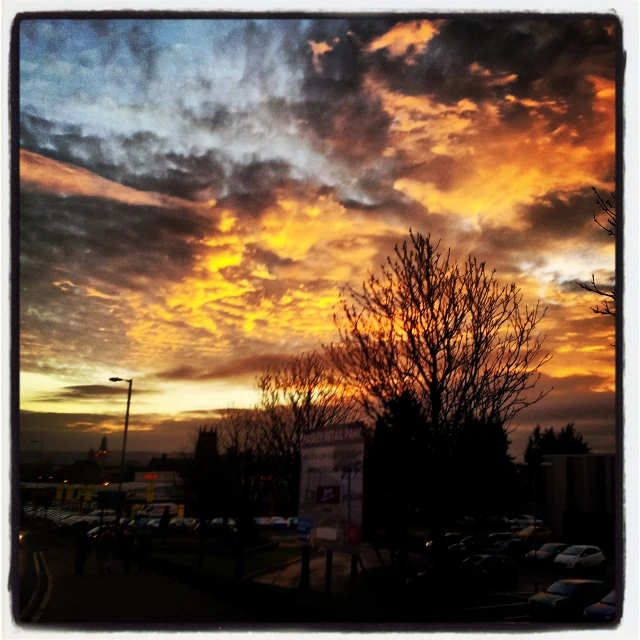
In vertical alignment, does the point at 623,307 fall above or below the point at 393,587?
above

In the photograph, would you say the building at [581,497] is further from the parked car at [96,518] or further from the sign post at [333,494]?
the parked car at [96,518]

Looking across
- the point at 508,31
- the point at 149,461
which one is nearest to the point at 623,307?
the point at 508,31

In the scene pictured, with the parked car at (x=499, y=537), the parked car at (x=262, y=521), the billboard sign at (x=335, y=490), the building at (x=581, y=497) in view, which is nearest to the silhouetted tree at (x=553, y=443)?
the building at (x=581, y=497)

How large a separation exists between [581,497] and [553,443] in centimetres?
211

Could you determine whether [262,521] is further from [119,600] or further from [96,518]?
[119,600]

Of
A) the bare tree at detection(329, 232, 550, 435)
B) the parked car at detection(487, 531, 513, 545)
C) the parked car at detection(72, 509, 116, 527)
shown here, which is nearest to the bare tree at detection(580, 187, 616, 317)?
the bare tree at detection(329, 232, 550, 435)

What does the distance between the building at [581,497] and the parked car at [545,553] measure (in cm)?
67

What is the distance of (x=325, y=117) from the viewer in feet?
36.2

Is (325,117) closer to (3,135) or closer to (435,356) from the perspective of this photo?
(3,135)

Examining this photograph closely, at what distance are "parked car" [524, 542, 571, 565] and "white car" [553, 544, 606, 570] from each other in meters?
1.81

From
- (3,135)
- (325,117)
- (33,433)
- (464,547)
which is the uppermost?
(325,117)


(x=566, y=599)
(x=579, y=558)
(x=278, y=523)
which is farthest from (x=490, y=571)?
(x=566, y=599)

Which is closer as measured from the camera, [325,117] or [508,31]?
[508,31]
